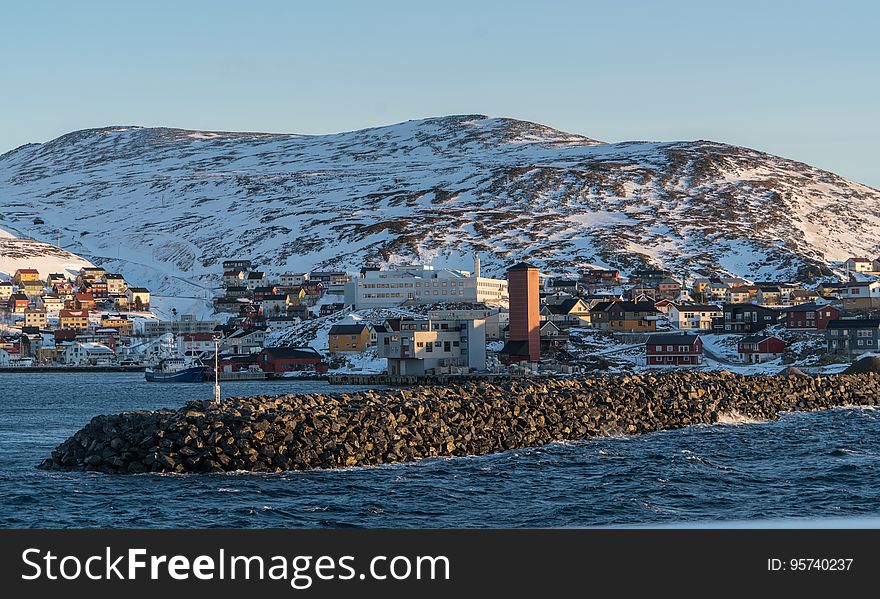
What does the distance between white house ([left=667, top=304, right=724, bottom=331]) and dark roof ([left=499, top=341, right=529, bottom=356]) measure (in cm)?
2734

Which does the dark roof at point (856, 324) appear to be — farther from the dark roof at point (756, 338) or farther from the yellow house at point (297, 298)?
the yellow house at point (297, 298)

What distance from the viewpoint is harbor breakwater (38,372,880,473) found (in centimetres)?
3133

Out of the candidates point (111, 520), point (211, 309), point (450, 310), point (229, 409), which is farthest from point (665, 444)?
point (211, 309)

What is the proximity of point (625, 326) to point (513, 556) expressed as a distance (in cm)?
10936

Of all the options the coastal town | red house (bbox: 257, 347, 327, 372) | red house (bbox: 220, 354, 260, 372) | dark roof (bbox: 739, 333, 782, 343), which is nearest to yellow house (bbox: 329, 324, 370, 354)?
the coastal town

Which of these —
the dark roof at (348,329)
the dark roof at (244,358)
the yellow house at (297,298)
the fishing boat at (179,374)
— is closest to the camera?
the fishing boat at (179,374)

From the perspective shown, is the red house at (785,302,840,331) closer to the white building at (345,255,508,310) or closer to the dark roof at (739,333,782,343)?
the dark roof at (739,333,782,343)

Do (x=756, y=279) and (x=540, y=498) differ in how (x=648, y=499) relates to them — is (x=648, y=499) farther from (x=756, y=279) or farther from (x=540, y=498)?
(x=756, y=279)

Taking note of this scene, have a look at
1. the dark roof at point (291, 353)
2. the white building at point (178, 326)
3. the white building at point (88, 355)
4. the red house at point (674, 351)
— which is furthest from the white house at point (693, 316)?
the white building at point (88, 355)

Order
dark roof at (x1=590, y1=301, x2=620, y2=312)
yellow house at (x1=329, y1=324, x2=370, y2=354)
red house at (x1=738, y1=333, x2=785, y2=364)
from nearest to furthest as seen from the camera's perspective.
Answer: red house at (x1=738, y1=333, x2=785, y2=364) → yellow house at (x1=329, y1=324, x2=370, y2=354) → dark roof at (x1=590, y1=301, x2=620, y2=312)

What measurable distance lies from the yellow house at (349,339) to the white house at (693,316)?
31.8 m

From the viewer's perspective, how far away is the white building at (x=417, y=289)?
460ft

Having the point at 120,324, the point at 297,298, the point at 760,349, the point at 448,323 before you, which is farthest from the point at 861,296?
the point at 120,324

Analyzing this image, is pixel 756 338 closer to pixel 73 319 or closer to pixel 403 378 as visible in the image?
pixel 403 378
